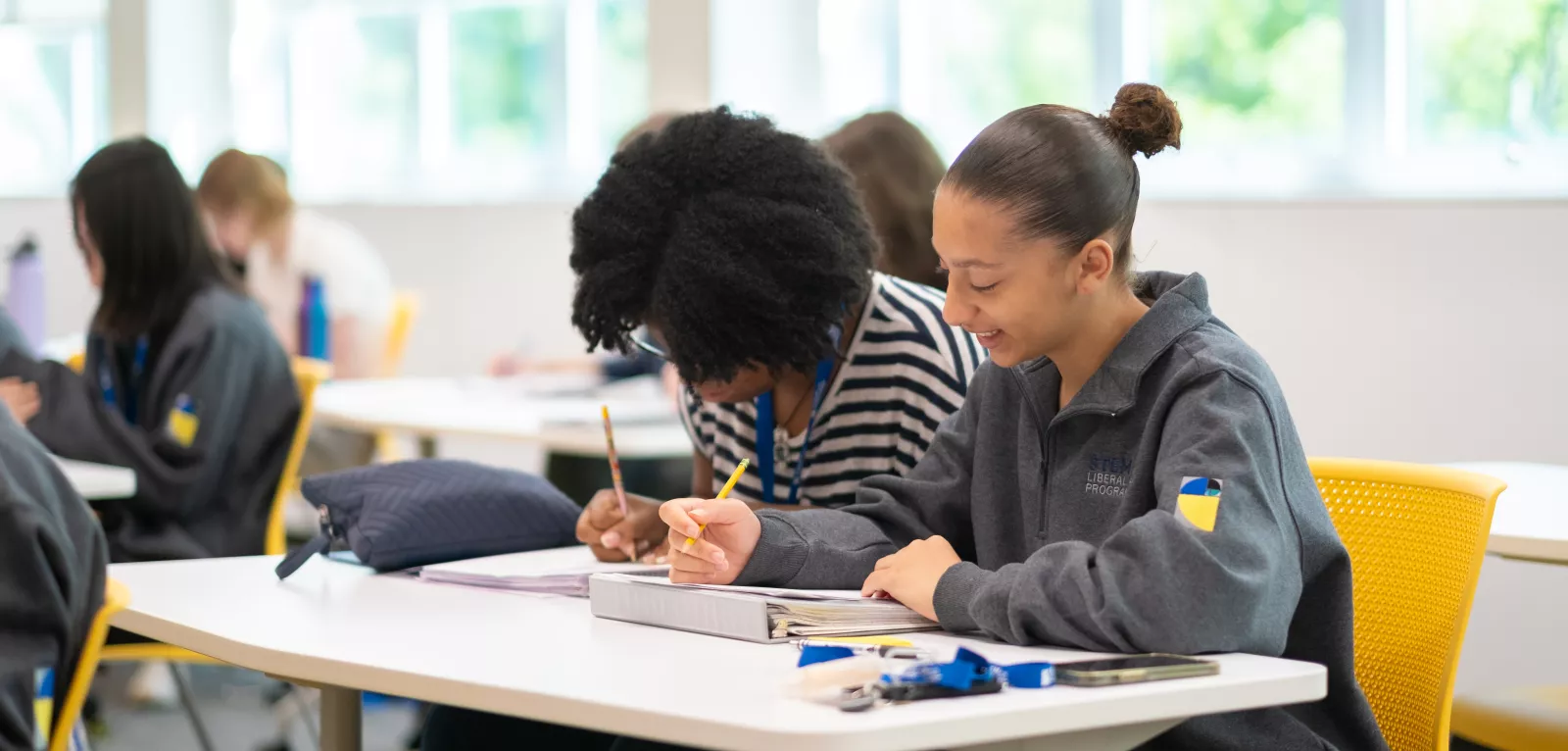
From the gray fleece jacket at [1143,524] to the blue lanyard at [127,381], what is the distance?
1.91m

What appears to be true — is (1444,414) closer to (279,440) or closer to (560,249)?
(279,440)

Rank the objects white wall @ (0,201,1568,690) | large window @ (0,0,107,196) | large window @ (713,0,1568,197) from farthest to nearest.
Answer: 1. large window @ (0,0,107,196)
2. large window @ (713,0,1568,197)
3. white wall @ (0,201,1568,690)

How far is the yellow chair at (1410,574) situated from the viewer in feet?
5.45

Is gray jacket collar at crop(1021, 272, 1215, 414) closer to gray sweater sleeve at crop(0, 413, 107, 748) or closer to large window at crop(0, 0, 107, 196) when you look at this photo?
gray sweater sleeve at crop(0, 413, 107, 748)

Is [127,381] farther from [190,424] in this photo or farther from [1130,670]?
[1130,670]

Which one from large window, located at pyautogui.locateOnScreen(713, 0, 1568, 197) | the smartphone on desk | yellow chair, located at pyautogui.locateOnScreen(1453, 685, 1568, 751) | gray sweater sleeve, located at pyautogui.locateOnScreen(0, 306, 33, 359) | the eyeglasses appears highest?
large window, located at pyautogui.locateOnScreen(713, 0, 1568, 197)

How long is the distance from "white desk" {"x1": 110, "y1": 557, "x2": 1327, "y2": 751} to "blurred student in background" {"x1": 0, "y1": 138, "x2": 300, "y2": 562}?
1.25 metres

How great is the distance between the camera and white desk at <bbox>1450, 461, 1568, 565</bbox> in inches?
75.5

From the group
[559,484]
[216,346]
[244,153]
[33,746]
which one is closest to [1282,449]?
[33,746]

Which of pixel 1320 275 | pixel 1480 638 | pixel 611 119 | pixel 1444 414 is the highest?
pixel 611 119

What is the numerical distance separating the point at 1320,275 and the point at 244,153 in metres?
3.26

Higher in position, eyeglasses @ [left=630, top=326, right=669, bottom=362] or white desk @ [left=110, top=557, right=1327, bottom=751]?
eyeglasses @ [left=630, top=326, right=669, bottom=362]

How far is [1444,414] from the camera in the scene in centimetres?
352

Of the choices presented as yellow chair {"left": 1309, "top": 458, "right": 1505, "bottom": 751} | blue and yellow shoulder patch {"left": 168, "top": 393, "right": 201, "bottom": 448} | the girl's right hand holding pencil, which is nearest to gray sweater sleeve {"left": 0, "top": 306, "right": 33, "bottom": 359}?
blue and yellow shoulder patch {"left": 168, "top": 393, "right": 201, "bottom": 448}
